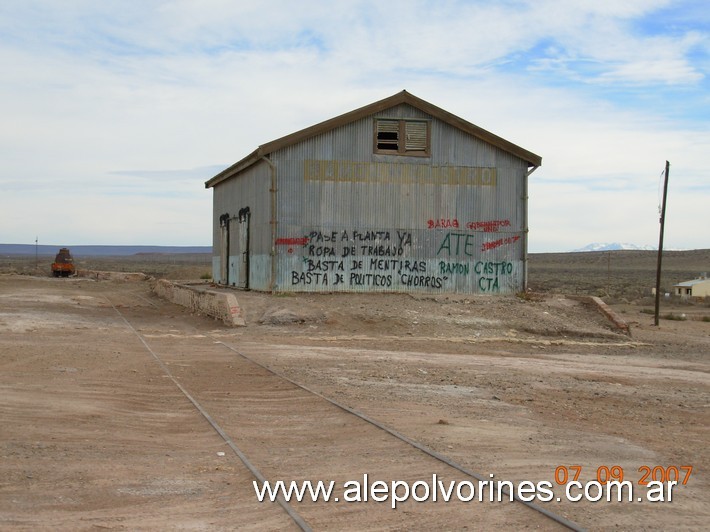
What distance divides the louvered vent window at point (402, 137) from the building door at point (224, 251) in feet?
32.2

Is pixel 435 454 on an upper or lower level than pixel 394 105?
lower

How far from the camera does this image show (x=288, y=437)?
9.67 meters

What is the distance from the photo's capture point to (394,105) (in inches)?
1089

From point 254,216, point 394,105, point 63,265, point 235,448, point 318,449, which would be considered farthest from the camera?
point 63,265

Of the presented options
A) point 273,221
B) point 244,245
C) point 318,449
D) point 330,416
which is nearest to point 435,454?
point 318,449

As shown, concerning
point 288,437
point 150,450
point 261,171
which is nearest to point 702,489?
point 288,437

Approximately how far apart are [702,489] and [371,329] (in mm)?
15854

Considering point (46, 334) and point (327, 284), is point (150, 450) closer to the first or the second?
point (46, 334)

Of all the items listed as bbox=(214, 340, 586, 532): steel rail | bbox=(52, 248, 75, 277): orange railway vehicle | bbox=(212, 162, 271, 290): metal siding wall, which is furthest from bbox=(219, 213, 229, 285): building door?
bbox=(52, 248, 75, 277): orange railway vehicle

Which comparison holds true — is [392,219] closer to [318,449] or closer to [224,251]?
[224,251]

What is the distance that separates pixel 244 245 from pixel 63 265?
1634 inches

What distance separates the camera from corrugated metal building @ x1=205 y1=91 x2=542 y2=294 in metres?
27.2

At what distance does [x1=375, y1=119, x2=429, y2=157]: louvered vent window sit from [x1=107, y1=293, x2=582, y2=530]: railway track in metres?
13.1
